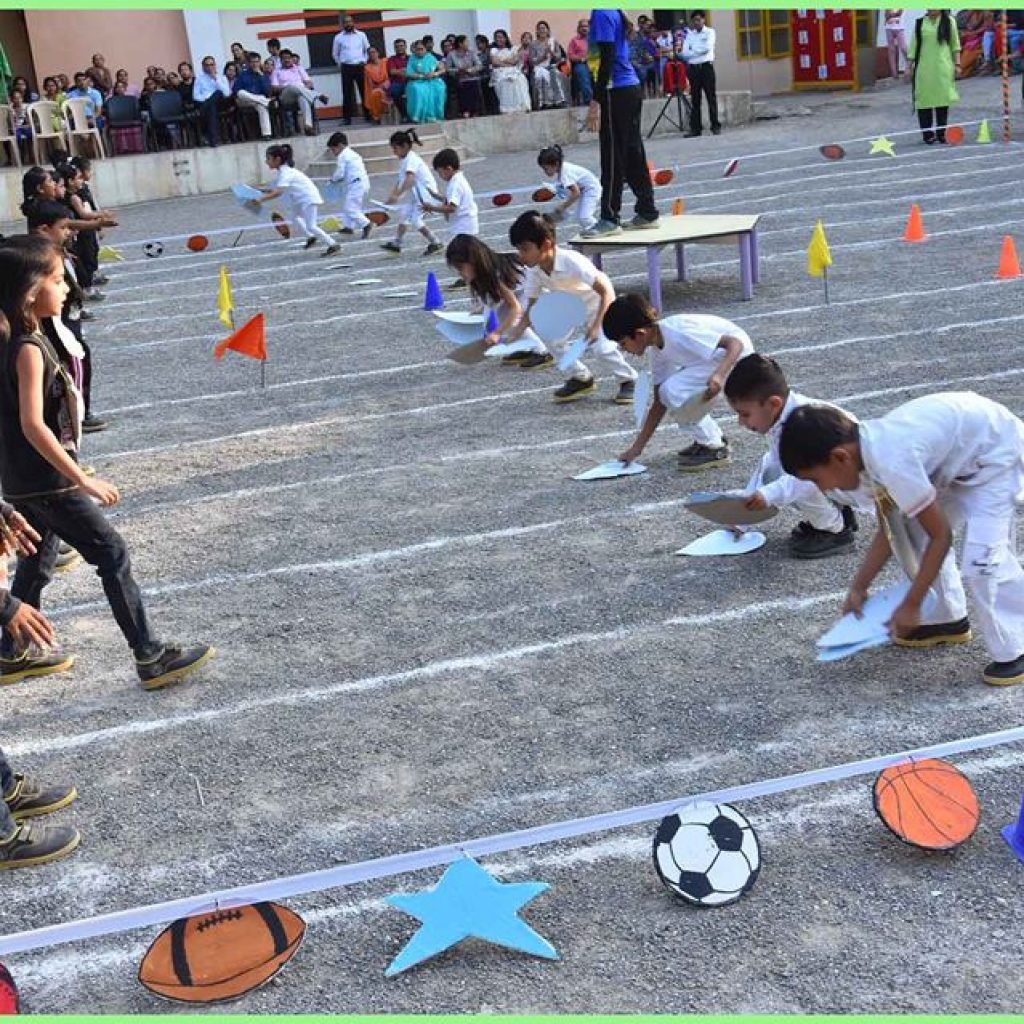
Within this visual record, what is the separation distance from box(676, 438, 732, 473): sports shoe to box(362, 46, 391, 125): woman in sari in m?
19.4

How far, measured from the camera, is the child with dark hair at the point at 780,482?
4.61 m

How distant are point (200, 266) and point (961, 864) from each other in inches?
517

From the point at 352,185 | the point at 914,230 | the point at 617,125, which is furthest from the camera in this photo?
the point at 352,185

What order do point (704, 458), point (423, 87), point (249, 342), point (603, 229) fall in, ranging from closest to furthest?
point (704, 458) < point (249, 342) < point (603, 229) < point (423, 87)

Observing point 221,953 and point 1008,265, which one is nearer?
point 221,953

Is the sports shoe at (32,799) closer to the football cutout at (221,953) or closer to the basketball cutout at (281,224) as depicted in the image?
the football cutout at (221,953)

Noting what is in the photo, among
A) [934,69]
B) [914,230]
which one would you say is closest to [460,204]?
[914,230]

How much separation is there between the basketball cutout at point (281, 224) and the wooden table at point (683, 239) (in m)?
5.69

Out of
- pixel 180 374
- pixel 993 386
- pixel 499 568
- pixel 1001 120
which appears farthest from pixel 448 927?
pixel 1001 120

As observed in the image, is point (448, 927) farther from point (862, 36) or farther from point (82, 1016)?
point (862, 36)

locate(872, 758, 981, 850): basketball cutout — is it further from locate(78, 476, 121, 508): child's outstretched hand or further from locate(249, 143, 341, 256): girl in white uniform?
locate(249, 143, 341, 256): girl in white uniform

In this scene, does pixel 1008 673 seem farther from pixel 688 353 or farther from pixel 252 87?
pixel 252 87

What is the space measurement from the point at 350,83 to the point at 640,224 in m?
15.9

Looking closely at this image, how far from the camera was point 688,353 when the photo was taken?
631 cm
